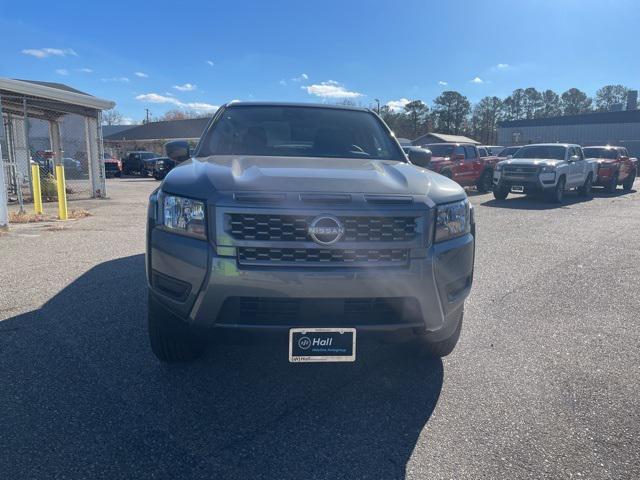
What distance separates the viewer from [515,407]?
2.87 meters

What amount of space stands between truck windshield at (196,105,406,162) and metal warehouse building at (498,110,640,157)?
48.5m

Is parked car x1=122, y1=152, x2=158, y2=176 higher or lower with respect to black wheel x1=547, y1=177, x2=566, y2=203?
higher

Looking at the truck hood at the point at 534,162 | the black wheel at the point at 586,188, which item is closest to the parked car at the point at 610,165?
the black wheel at the point at 586,188

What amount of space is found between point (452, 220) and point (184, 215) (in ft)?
4.83

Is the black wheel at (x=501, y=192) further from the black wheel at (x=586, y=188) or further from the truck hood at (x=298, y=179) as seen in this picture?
the truck hood at (x=298, y=179)

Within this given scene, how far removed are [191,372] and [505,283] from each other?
3850 millimetres

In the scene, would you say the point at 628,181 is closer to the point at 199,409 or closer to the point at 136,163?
the point at 199,409

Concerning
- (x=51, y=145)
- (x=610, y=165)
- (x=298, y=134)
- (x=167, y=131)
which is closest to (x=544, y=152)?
(x=610, y=165)

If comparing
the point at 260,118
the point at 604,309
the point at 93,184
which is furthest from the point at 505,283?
the point at 93,184

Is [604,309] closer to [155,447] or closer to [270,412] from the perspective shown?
[270,412]

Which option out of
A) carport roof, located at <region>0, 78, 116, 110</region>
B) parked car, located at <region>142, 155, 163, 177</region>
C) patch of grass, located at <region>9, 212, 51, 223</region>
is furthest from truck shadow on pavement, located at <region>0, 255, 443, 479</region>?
parked car, located at <region>142, 155, 163, 177</region>

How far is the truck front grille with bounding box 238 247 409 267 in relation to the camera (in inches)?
95.8

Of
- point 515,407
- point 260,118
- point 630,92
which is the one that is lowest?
point 515,407

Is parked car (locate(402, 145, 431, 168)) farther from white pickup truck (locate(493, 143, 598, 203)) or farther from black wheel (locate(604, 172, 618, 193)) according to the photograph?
black wheel (locate(604, 172, 618, 193))
